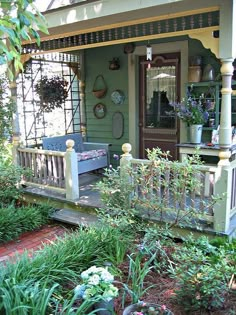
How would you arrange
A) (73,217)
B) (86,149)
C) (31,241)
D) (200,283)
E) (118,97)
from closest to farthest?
(200,283) → (31,241) → (73,217) → (118,97) → (86,149)

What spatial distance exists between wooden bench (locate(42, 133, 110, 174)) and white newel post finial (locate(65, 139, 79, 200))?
0.82m

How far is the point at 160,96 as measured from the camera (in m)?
5.59

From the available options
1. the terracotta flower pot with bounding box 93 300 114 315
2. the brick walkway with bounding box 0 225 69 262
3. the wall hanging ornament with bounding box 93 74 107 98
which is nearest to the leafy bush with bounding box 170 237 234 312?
the terracotta flower pot with bounding box 93 300 114 315

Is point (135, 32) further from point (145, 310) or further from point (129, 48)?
point (145, 310)

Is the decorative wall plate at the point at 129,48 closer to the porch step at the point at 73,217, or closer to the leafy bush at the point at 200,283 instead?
the porch step at the point at 73,217

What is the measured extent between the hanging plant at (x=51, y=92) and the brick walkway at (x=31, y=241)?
9.19 feet

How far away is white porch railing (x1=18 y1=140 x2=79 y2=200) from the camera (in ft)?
15.0

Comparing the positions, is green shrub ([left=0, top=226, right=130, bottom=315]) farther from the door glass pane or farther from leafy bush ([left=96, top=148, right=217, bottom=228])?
the door glass pane

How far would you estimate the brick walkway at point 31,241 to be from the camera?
3.77m

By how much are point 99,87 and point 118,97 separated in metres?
0.58

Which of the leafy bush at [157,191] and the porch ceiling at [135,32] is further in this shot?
the porch ceiling at [135,32]

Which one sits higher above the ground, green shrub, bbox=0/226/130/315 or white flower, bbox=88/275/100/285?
white flower, bbox=88/275/100/285

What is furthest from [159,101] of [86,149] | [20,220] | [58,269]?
[58,269]

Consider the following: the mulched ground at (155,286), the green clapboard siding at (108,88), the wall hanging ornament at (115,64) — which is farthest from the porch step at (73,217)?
the wall hanging ornament at (115,64)
